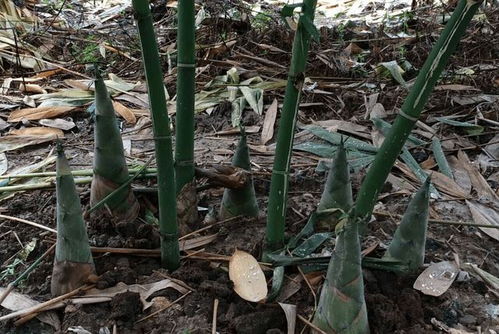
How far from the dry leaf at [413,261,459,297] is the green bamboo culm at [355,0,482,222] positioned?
0.57ft

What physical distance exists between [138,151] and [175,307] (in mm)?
900

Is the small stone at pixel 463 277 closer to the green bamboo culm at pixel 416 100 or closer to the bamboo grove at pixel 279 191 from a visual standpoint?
the bamboo grove at pixel 279 191

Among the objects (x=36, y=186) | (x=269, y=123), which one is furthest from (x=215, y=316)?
(x=269, y=123)

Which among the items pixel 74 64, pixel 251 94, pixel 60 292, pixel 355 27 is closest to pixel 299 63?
pixel 60 292

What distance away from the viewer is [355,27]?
3.37m

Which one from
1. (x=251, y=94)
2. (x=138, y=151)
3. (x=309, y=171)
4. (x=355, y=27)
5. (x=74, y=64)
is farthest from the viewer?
(x=355, y=27)

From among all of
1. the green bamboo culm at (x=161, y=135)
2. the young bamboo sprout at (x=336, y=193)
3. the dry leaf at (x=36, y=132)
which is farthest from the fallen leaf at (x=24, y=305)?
the dry leaf at (x=36, y=132)

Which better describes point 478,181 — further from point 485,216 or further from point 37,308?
point 37,308

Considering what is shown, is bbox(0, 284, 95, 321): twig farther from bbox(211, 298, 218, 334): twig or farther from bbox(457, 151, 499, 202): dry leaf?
bbox(457, 151, 499, 202): dry leaf

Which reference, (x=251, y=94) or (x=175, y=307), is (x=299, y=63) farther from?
(x=251, y=94)

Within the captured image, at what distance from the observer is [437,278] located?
1.14 metres

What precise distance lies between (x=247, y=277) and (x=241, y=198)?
26cm

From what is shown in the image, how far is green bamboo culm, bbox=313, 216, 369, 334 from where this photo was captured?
91cm

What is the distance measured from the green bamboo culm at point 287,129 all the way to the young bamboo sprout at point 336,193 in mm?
164
